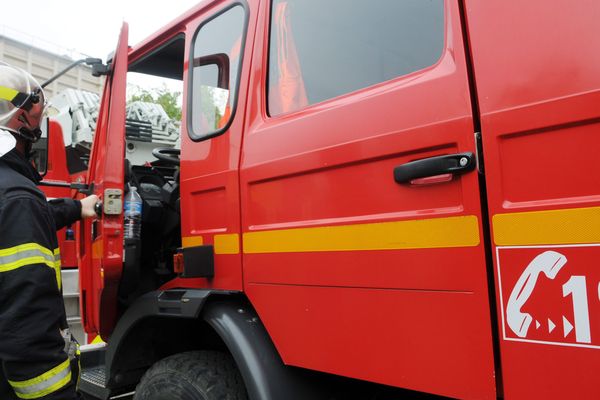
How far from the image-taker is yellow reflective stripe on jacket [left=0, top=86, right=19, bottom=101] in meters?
1.80

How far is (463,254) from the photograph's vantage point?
123cm

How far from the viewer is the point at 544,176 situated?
1113mm

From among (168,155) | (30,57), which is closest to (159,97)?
(168,155)

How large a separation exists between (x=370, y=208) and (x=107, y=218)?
1253 millimetres

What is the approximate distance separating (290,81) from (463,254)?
0.98m

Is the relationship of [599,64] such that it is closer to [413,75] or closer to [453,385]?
[413,75]

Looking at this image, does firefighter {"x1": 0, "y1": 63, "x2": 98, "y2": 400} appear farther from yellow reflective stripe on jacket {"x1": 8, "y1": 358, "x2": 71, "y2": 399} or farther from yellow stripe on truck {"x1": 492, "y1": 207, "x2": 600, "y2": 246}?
yellow stripe on truck {"x1": 492, "y1": 207, "x2": 600, "y2": 246}

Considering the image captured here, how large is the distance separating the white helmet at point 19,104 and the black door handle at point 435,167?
4.72ft

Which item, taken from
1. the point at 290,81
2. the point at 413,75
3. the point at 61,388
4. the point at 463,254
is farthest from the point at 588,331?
the point at 61,388

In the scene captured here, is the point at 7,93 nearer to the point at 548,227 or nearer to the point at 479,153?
the point at 479,153

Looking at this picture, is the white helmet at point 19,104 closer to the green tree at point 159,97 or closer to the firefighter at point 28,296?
the firefighter at point 28,296

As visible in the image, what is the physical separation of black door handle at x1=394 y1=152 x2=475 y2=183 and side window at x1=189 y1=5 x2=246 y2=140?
900 millimetres

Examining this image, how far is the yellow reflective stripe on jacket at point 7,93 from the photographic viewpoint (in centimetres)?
180

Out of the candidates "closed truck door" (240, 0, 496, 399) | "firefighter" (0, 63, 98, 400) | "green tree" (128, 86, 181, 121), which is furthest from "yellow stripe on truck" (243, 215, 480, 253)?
"green tree" (128, 86, 181, 121)
